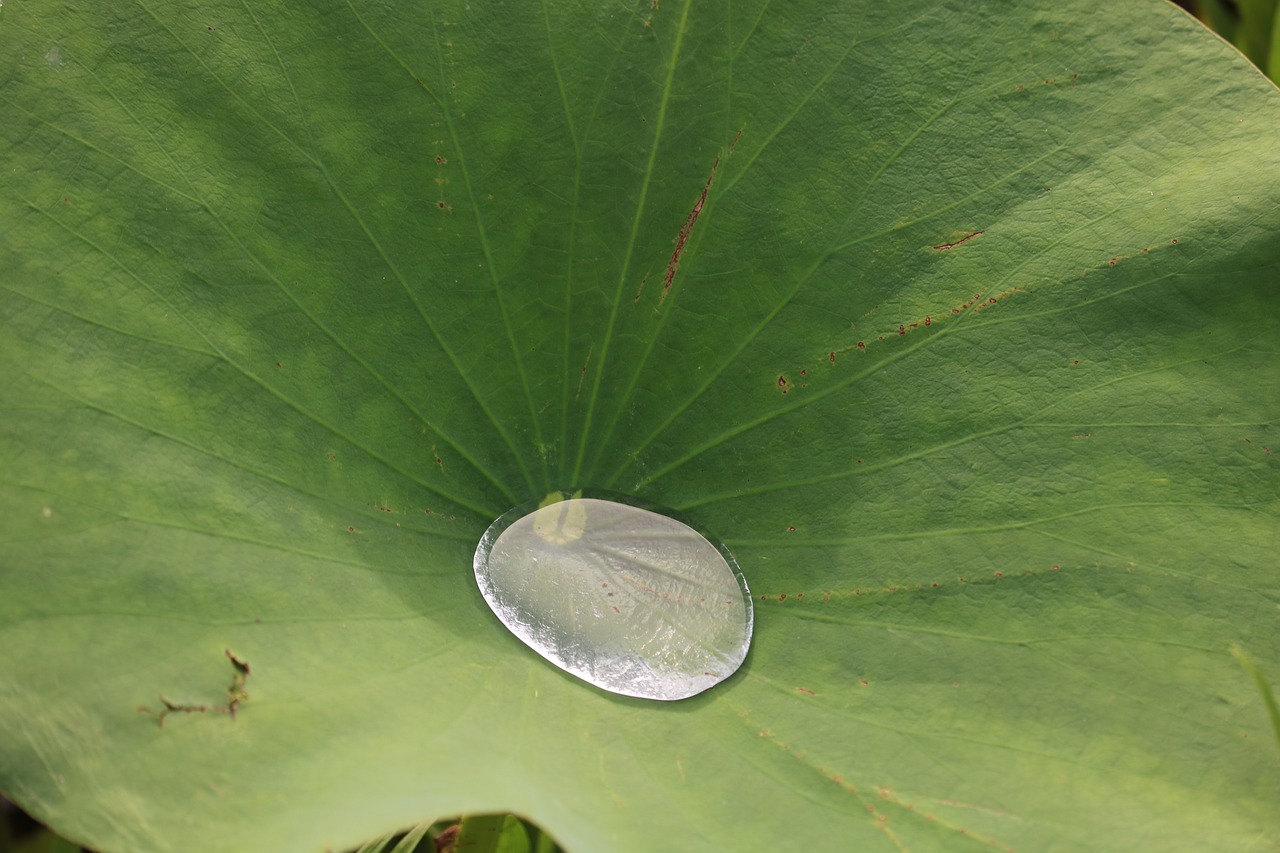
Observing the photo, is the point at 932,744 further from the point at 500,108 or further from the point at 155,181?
the point at 155,181

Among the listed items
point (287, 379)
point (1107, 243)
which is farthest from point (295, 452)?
point (1107, 243)

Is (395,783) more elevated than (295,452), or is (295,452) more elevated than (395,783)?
(295,452)

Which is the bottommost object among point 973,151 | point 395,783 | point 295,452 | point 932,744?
point 932,744

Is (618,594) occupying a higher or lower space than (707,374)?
lower
